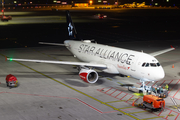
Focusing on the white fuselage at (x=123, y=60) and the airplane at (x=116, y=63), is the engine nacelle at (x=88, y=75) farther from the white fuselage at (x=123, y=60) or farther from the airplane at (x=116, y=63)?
the white fuselage at (x=123, y=60)

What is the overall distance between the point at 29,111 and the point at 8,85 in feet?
27.0

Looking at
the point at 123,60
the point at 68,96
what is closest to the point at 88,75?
the point at 68,96

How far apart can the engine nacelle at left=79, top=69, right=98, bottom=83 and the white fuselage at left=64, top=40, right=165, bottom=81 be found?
2.66m

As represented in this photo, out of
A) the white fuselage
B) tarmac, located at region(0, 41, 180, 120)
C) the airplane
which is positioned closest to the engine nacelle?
the airplane

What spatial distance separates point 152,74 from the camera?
28000 millimetres

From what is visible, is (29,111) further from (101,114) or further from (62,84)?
(62,84)

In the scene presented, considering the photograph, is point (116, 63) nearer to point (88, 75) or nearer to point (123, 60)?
point (123, 60)

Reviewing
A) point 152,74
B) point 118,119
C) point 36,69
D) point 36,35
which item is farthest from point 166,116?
point 36,35

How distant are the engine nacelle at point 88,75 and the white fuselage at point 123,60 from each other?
2.66 m

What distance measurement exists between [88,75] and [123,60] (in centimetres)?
460

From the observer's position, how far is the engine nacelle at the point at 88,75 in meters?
30.4

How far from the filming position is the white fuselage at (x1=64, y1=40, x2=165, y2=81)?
28.4m

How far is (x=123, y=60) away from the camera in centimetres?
3116

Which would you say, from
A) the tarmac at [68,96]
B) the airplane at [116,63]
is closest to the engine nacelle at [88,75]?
the airplane at [116,63]
